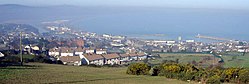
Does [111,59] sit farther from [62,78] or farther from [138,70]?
[62,78]

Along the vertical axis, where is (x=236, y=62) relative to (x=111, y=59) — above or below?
below

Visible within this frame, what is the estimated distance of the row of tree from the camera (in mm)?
21391

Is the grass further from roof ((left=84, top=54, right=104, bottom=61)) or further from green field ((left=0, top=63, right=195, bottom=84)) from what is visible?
green field ((left=0, top=63, right=195, bottom=84))

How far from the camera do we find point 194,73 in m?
21.9

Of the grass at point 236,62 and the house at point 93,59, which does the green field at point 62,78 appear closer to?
the grass at point 236,62

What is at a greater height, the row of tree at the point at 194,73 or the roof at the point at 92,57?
the roof at the point at 92,57

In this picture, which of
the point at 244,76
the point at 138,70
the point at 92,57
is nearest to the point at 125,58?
the point at 92,57

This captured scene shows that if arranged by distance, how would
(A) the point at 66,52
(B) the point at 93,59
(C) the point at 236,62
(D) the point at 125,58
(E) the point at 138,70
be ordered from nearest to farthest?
(E) the point at 138,70 → (C) the point at 236,62 → (B) the point at 93,59 → (D) the point at 125,58 → (A) the point at 66,52

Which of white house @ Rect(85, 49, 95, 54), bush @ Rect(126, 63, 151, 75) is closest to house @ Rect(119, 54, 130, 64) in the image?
white house @ Rect(85, 49, 95, 54)

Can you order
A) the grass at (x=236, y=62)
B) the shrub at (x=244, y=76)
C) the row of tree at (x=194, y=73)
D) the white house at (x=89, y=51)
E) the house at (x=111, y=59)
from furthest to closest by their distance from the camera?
the white house at (x=89, y=51), the house at (x=111, y=59), the grass at (x=236, y=62), the shrub at (x=244, y=76), the row of tree at (x=194, y=73)

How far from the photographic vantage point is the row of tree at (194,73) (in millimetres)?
21391

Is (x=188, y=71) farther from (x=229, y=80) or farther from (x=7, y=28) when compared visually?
(x=7, y=28)

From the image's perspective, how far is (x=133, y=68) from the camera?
79.4 ft

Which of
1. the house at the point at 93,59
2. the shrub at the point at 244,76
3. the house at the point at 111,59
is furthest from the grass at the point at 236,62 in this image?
the shrub at the point at 244,76
